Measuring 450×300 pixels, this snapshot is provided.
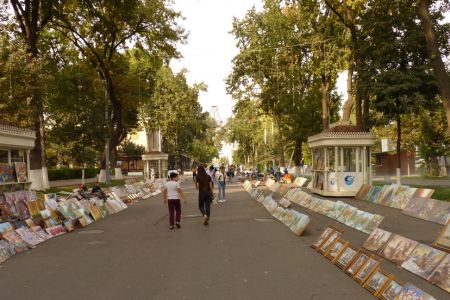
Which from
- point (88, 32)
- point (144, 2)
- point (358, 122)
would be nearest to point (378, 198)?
point (358, 122)

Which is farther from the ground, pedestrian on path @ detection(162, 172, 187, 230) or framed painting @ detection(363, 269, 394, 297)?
pedestrian on path @ detection(162, 172, 187, 230)

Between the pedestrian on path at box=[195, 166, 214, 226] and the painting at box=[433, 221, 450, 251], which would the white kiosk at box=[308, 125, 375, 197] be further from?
the painting at box=[433, 221, 450, 251]

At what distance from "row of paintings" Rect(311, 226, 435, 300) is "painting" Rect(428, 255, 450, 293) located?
0.67 meters

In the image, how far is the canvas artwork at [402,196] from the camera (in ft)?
55.5

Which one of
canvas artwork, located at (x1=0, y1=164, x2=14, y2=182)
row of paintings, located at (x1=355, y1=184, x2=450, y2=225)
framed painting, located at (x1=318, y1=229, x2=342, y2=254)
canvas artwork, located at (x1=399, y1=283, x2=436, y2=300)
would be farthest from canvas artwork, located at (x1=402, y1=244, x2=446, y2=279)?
canvas artwork, located at (x1=0, y1=164, x2=14, y2=182)

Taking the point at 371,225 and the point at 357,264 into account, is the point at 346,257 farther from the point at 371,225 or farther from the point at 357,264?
the point at 371,225

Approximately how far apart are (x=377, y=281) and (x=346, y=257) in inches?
60.5

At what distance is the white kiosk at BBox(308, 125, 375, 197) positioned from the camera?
73.3 ft

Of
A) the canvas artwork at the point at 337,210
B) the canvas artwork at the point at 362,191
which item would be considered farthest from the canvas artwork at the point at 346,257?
the canvas artwork at the point at 362,191

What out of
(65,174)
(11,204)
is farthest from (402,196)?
(65,174)

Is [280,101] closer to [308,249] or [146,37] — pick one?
[146,37]

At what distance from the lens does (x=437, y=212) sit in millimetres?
13547

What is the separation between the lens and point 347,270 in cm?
742

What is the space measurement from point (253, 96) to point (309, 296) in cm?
3713
